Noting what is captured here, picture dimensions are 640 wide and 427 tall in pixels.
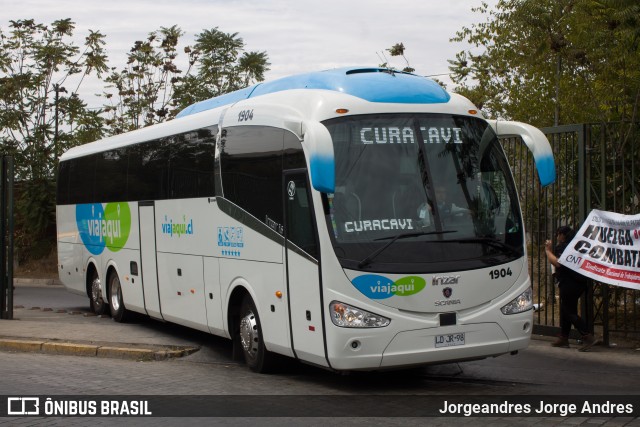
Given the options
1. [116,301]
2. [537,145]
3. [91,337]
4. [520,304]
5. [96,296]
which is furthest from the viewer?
[96,296]

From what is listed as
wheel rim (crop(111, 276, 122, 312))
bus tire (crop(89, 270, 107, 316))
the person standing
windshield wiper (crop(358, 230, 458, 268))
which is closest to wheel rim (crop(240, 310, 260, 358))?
windshield wiper (crop(358, 230, 458, 268))

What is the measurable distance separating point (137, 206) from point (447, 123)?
7.00 meters

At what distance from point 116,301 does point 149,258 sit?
2.49 meters

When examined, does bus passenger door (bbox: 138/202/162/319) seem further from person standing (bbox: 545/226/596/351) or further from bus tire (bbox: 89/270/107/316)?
person standing (bbox: 545/226/596/351)

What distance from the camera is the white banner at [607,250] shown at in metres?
12.3

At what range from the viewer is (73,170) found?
19.2 metres

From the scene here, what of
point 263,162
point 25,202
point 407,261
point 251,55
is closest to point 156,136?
point 263,162

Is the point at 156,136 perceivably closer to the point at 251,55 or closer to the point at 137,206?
the point at 137,206

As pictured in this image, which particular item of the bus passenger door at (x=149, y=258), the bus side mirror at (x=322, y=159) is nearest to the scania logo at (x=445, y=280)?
the bus side mirror at (x=322, y=159)

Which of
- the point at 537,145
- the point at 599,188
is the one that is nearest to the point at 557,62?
the point at 599,188

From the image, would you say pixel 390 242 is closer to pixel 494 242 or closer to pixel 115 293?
pixel 494 242

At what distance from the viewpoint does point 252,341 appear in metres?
11.1

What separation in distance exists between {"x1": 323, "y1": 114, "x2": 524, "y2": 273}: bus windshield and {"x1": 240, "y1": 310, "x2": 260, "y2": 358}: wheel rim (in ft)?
7.63

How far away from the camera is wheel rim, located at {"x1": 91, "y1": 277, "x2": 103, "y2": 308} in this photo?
18.0m
